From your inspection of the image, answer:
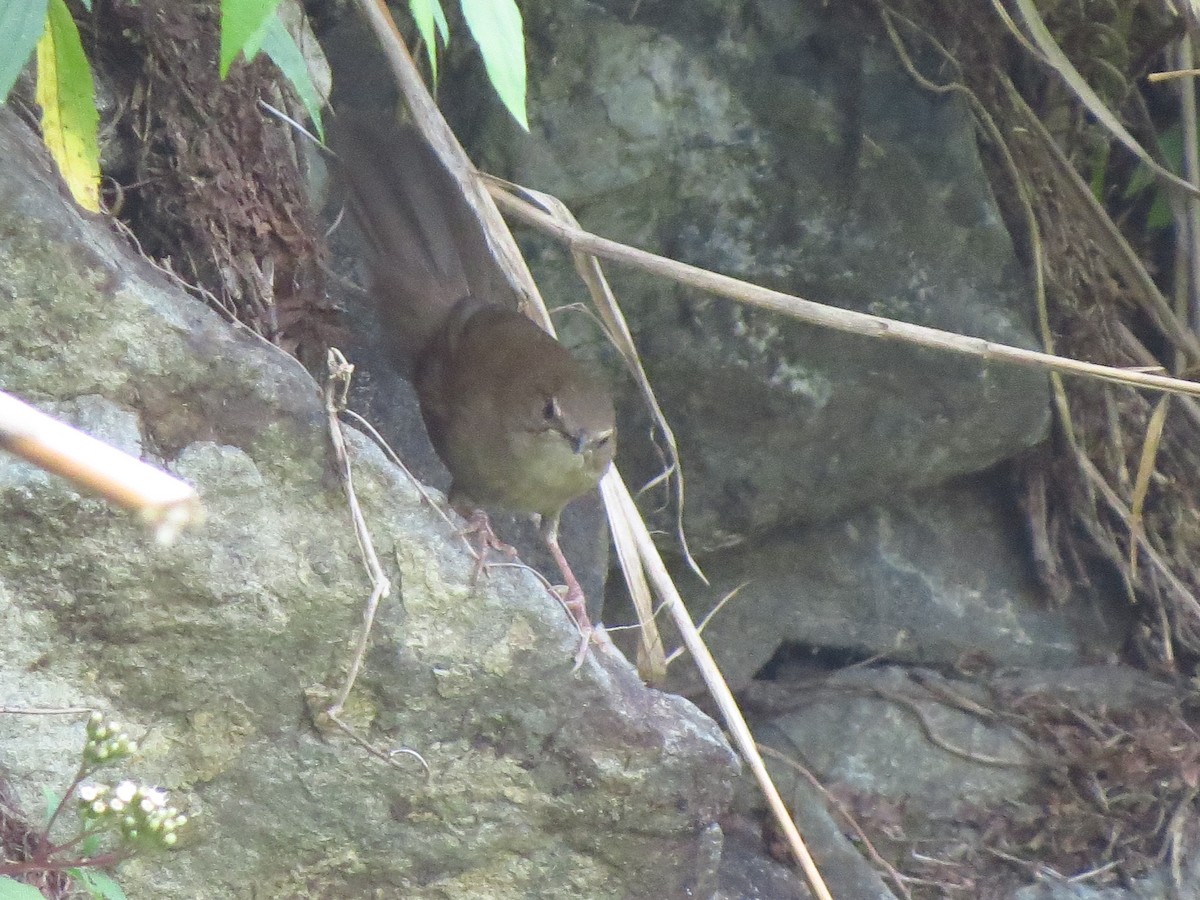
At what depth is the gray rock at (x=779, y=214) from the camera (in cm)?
337

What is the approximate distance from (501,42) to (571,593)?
5.77ft

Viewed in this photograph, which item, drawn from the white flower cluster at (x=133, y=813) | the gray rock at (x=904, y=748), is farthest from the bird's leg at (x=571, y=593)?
the gray rock at (x=904, y=748)

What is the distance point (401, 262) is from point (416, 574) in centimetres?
109

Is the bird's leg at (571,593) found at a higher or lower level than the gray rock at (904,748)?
higher

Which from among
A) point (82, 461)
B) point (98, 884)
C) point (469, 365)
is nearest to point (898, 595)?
point (469, 365)

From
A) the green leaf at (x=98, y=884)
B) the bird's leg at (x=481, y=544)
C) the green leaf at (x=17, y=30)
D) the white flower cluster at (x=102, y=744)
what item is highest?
the green leaf at (x=17, y=30)

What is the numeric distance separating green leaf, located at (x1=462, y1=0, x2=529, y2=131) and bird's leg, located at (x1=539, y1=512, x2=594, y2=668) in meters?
1.29

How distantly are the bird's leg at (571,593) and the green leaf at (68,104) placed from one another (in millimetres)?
1087

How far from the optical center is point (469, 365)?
3.03 metres

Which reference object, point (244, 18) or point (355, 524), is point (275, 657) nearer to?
point (355, 524)

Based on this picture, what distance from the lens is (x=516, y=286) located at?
8.68 ft

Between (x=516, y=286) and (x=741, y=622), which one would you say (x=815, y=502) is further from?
(x=516, y=286)

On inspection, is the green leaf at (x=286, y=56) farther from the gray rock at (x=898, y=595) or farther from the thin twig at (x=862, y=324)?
the gray rock at (x=898, y=595)

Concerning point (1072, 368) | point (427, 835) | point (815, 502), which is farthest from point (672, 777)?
point (815, 502)
